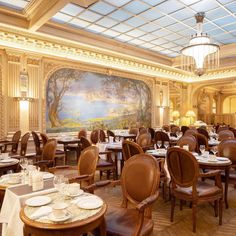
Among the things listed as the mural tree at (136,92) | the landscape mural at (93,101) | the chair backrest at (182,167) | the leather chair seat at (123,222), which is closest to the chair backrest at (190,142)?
the chair backrest at (182,167)

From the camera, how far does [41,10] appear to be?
5.37 metres

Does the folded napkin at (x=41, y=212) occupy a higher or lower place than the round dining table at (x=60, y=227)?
higher

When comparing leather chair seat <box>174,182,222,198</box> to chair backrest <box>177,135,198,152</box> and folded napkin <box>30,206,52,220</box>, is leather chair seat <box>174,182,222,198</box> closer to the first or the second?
chair backrest <box>177,135,198,152</box>

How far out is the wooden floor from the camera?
296 centimetres

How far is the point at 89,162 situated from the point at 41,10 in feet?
12.8

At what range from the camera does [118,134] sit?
27.1 feet

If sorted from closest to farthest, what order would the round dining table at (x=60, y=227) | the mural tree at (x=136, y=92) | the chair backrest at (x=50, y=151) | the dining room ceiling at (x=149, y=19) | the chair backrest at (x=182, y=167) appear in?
1. the round dining table at (x=60, y=227)
2. the chair backrest at (x=182, y=167)
3. the chair backrest at (x=50, y=151)
4. the dining room ceiling at (x=149, y=19)
5. the mural tree at (x=136, y=92)

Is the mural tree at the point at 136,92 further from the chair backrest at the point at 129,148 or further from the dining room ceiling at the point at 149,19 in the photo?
the chair backrest at the point at 129,148

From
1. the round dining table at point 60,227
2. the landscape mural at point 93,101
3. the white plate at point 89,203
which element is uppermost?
the landscape mural at point 93,101

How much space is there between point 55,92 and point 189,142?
180 inches

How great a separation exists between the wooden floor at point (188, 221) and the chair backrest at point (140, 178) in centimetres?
84

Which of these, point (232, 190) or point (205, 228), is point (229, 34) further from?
point (205, 228)

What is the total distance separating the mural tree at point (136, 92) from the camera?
360 inches

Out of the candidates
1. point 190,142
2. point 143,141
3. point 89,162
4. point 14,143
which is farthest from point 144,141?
point 14,143
